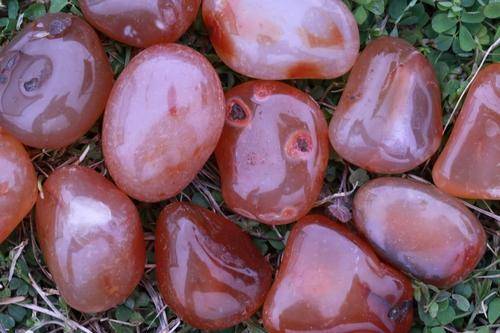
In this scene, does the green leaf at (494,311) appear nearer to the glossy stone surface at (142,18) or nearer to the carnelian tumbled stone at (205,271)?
the carnelian tumbled stone at (205,271)

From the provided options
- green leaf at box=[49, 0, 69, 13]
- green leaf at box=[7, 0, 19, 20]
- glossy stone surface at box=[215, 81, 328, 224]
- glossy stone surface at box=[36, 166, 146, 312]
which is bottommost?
glossy stone surface at box=[36, 166, 146, 312]

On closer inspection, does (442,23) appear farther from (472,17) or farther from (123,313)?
(123,313)

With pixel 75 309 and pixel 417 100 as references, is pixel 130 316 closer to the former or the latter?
pixel 75 309

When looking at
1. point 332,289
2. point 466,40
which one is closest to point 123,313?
point 332,289

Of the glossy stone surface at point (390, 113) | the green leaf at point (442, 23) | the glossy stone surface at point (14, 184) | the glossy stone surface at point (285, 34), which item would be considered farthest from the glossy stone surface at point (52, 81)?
the green leaf at point (442, 23)

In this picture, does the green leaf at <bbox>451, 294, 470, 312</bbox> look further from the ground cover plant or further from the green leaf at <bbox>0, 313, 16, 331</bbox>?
the green leaf at <bbox>0, 313, 16, 331</bbox>

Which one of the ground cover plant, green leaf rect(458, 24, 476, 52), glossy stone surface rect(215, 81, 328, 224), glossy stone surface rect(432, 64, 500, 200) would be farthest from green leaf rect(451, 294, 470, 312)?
green leaf rect(458, 24, 476, 52)

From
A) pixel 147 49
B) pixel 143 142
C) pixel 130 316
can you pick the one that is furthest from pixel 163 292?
pixel 147 49
